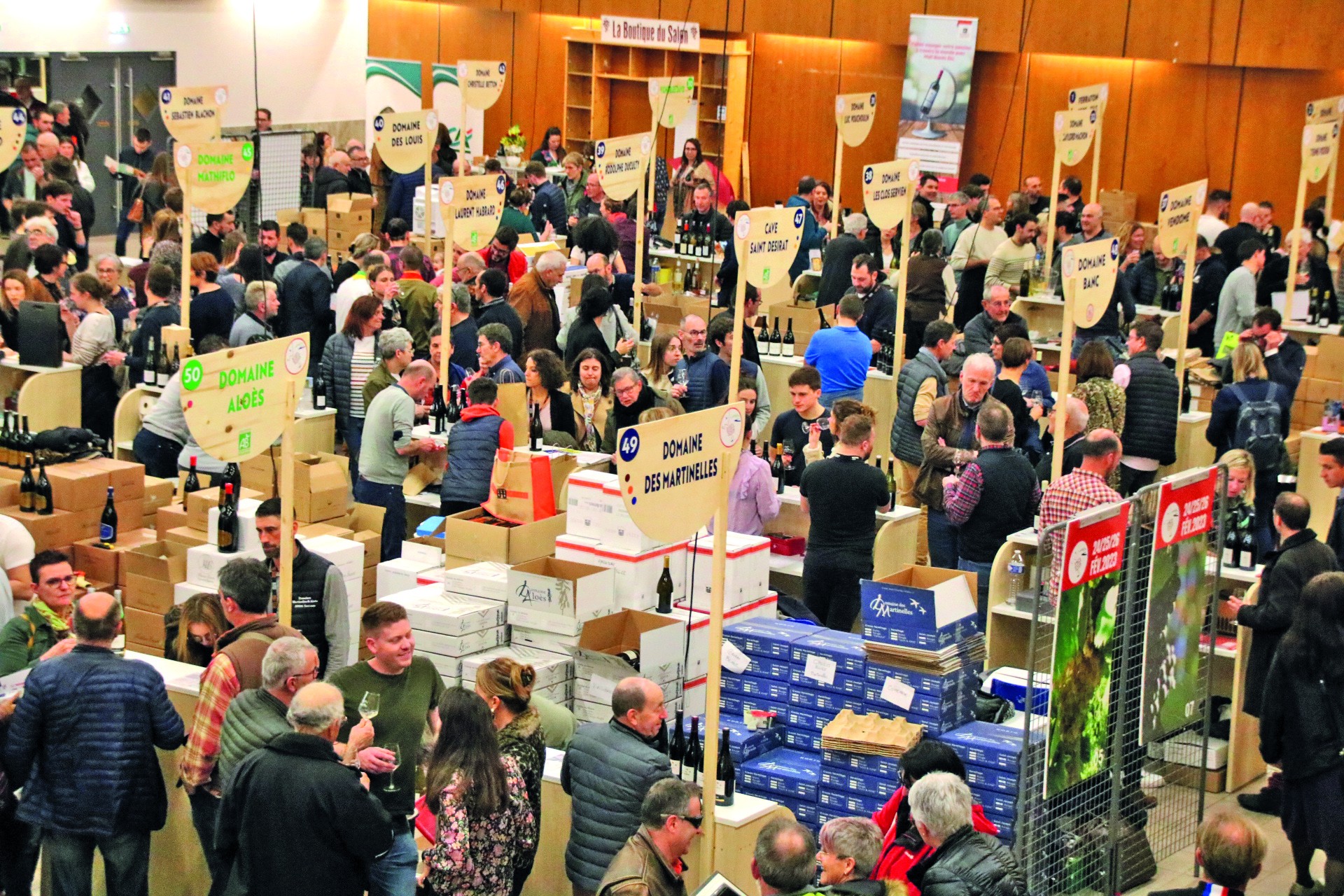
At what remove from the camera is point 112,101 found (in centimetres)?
1802

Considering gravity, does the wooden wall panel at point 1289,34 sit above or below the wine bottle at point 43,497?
above

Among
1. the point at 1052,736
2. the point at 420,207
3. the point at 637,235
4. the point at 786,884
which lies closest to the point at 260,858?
the point at 786,884

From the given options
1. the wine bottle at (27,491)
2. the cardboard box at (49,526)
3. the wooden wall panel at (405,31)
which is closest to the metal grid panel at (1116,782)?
the cardboard box at (49,526)

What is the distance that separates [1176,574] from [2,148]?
8825 millimetres

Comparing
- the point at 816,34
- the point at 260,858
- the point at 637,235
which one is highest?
the point at 816,34

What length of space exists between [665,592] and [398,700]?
1.48 meters

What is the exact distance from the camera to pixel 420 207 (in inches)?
570

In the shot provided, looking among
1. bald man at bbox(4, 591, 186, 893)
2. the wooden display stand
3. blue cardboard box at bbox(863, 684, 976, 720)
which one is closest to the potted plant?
the wooden display stand

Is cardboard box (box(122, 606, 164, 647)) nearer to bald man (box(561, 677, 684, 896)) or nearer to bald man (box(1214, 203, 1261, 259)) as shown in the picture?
A: bald man (box(561, 677, 684, 896))

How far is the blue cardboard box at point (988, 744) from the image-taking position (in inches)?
210

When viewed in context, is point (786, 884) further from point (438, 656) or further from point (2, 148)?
point (2, 148)

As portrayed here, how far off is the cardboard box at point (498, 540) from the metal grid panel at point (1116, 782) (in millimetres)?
2068

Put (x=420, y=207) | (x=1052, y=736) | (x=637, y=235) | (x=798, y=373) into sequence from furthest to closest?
(x=420, y=207), (x=637, y=235), (x=798, y=373), (x=1052, y=736)

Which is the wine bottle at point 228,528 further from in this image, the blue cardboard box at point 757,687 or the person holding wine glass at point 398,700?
the blue cardboard box at point 757,687
